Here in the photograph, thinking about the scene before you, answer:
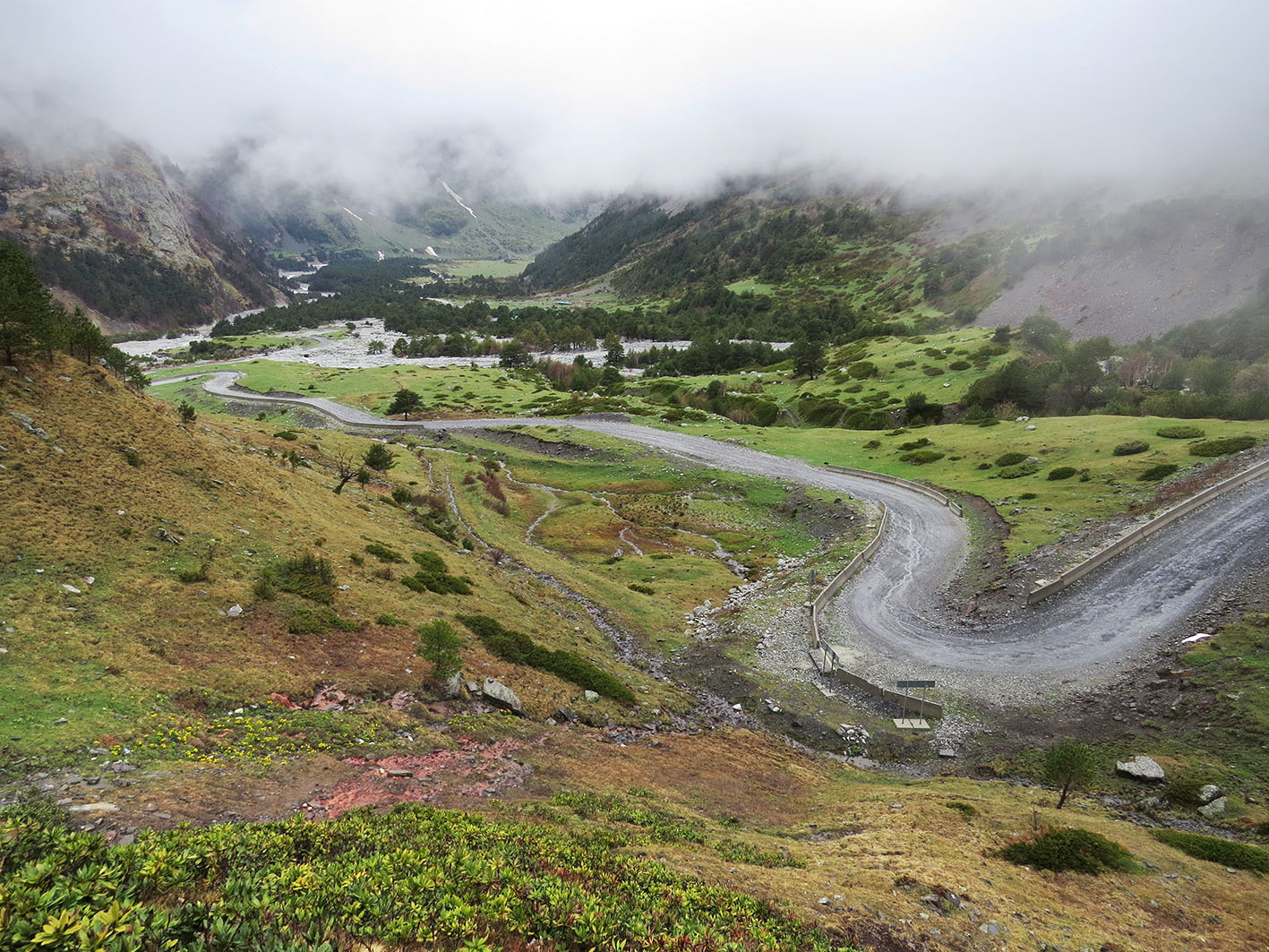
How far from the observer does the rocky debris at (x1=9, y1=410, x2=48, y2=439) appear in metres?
21.8

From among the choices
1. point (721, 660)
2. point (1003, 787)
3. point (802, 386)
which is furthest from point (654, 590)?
point (802, 386)

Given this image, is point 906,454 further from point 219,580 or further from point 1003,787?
point 219,580

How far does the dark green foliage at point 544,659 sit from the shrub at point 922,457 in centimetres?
5356

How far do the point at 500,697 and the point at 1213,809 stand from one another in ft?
81.1

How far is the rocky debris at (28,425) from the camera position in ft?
71.5

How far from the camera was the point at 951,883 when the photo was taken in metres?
12.9

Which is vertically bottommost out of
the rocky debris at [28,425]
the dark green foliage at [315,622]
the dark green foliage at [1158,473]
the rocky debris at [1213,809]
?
the rocky debris at [1213,809]

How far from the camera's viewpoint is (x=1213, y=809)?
736 inches

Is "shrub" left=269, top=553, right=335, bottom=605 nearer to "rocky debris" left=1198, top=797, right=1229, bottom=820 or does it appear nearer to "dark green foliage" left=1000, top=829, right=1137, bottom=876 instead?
"dark green foliage" left=1000, top=829, right=1137, bottom=876

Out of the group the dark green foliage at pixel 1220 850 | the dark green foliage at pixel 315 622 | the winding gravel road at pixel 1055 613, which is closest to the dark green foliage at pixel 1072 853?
the dark green foliage at pixel 1220 850

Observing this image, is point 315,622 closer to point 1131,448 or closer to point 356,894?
point 356,894

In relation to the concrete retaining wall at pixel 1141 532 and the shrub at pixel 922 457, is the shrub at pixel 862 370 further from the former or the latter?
the concrete retaining wall at pixel 1141 532

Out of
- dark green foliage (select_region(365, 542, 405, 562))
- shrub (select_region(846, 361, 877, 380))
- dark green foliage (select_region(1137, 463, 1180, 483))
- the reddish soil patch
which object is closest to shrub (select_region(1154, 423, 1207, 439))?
dark green foliage (select_region(1137, 463, 1180, 483))

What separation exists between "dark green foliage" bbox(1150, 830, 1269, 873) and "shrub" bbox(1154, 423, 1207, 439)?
162ft
